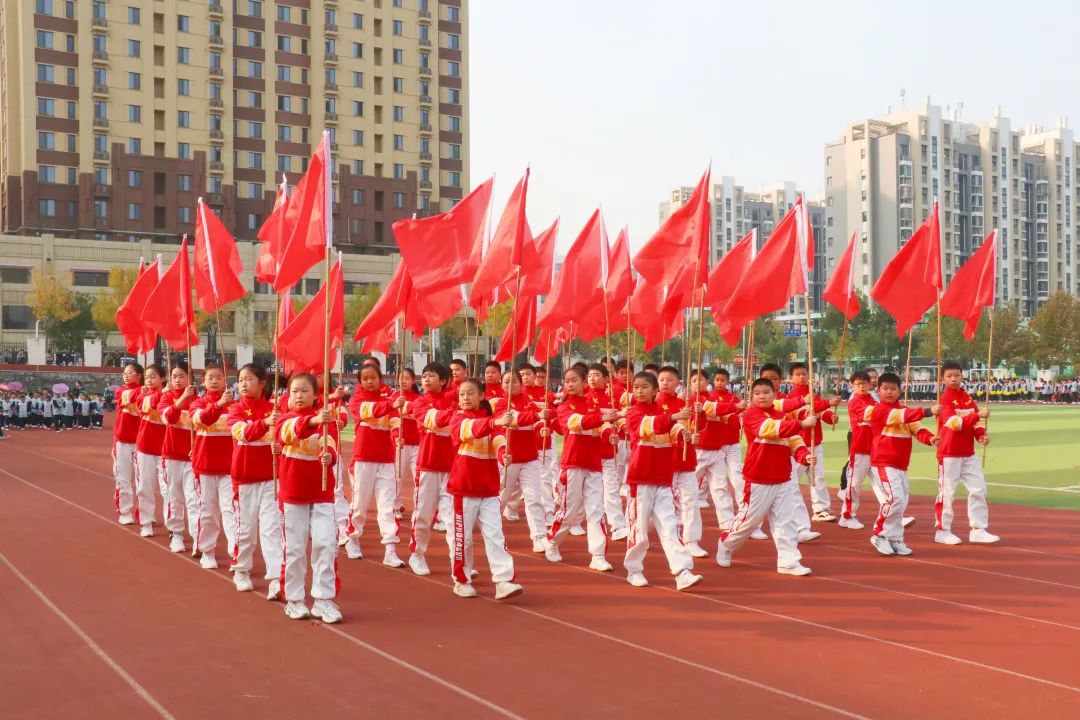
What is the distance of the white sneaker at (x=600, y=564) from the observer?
32.4ft

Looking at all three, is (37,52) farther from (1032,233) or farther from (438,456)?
(1032,233)

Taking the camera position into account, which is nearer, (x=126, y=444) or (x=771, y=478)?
(x=771, y=478)

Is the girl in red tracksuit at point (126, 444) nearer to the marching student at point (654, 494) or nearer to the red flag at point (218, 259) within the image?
the red flag at point (218, 259)

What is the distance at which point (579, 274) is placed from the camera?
11969 mm

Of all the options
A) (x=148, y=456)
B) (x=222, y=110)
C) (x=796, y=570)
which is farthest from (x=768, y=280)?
(x=222, y=110)

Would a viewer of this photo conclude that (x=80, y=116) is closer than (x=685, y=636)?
No

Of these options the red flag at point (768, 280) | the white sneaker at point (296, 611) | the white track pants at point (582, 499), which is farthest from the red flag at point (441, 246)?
the white sneaker at point (296, 611)

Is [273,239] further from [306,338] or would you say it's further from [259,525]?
[259,525]

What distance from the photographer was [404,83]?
79.2 metres

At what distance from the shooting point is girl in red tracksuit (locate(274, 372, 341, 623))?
778 centimetres

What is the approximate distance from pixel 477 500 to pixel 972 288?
24.0 ft

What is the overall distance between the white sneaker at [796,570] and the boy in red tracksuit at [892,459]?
1.43m

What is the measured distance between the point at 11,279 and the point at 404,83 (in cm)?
3123

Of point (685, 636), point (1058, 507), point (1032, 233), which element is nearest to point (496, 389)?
point (685, 636)
